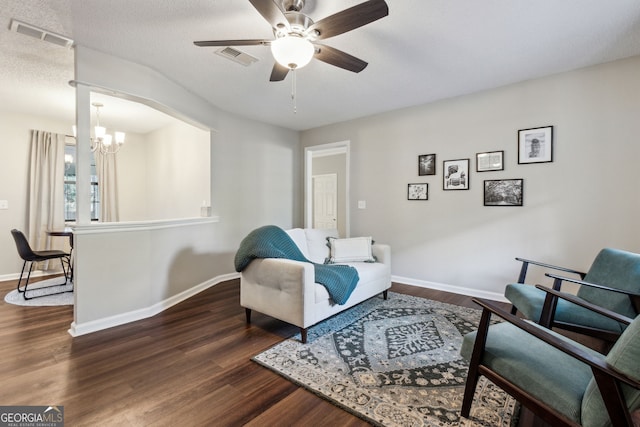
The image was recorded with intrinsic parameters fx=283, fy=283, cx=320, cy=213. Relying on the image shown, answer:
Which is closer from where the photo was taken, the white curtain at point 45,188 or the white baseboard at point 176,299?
the white baseboard at point 176,299

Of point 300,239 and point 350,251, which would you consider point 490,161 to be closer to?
point 350,251

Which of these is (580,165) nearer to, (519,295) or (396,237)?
(519,295)

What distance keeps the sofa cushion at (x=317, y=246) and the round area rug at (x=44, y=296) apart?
9.09ft

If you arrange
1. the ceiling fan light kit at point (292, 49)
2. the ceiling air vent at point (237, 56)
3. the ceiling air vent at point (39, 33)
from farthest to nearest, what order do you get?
the ceiling air vent at point (237, 56), the ceiling air vent at point (39, 33), the ceiling fan light kit at point (292, 49)

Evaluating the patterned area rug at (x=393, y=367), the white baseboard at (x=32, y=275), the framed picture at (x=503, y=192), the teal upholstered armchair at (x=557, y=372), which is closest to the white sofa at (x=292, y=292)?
the patterned area rug at (x=393, y=367)

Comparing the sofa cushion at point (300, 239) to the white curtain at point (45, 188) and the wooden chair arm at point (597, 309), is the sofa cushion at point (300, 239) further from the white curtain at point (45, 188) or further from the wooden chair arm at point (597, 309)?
the white curtain at point (45, 188)

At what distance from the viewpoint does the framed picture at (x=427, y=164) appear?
3.80 m

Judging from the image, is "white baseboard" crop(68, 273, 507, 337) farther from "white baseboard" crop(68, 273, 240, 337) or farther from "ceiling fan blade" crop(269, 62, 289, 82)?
"ceiling fan blade" crop(269, 62, 289, 82)

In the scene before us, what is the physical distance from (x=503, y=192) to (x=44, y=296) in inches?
220

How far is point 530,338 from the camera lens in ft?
4.85

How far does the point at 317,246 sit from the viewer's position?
131 inches

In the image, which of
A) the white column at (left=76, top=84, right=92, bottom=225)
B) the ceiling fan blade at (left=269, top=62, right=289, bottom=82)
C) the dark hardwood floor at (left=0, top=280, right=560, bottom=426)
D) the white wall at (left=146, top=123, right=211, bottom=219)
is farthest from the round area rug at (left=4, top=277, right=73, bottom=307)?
the ceiling fan blade at (left=269, top=62, right=289, bottom=82)

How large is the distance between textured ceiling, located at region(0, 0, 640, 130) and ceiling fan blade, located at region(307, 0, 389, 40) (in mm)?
320

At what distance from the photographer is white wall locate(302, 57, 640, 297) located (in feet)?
8.97
